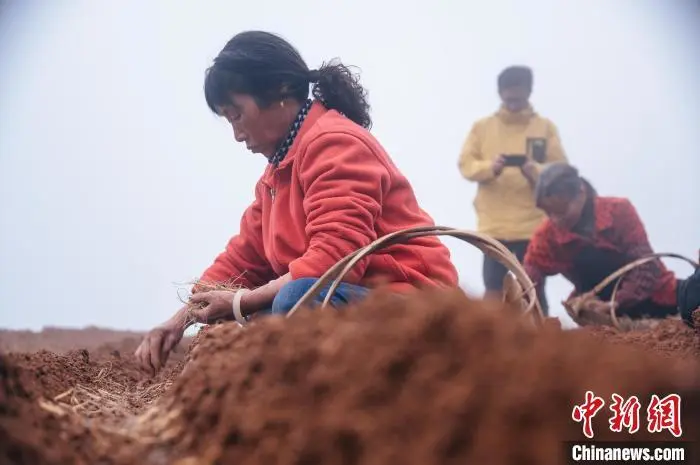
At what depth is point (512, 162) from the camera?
4.77 metres

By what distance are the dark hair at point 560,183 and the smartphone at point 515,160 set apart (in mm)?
724

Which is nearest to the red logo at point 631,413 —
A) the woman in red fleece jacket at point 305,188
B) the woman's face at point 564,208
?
the woman in red fleece jacket at point 305,188

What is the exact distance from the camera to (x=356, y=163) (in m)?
1.96

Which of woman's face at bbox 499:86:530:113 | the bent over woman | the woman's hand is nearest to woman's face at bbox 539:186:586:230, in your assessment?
the bent over woman

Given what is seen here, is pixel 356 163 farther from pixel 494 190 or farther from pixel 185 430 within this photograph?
pixel 494 190

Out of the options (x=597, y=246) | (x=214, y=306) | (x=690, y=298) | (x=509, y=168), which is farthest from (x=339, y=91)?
(x=509, y=168)

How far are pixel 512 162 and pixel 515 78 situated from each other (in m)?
0.54

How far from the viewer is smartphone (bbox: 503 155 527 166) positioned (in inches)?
187

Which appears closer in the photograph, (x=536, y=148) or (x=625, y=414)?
(x=625, y=414)

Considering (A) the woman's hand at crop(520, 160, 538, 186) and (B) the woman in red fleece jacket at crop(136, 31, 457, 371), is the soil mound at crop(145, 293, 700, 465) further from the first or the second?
(A) the woman's hand at crop(520, 160, 538, 186)

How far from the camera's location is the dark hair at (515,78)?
474cm

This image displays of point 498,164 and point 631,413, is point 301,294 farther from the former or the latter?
point 498,164

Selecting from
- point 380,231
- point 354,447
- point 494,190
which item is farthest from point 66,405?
point 494,190

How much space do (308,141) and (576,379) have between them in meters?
1.29
